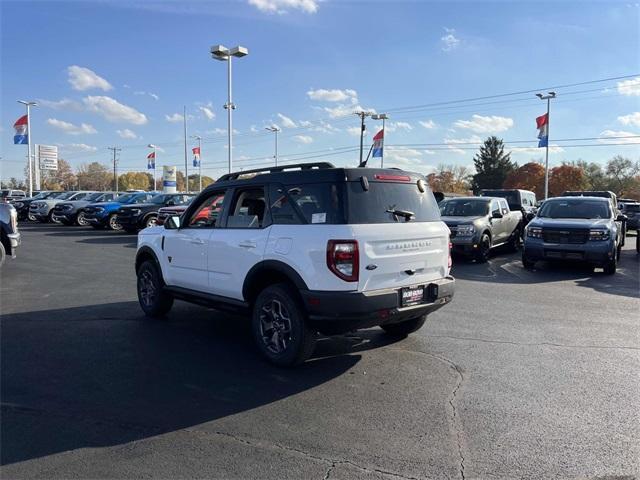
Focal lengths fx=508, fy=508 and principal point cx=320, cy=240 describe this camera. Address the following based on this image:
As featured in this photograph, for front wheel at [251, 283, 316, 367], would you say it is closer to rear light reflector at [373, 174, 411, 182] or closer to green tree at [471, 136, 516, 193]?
rear light reflector at [373, 174, 411, 182]

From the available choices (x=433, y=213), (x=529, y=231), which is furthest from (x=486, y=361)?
(x=529, y=231)

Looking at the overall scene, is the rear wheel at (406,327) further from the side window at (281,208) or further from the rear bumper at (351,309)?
the side window at (281,208)

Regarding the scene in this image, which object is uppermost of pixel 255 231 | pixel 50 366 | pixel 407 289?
pixel 255 231

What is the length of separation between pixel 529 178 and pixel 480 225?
223 feet

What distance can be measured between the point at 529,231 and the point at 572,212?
169 centimetres

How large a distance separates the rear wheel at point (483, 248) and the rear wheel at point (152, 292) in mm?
8842

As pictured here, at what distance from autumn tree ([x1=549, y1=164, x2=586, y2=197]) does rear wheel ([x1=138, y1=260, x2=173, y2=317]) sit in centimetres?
7147

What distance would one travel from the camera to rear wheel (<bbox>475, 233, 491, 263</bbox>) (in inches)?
528

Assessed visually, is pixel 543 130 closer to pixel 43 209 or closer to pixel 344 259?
pixel 43 209

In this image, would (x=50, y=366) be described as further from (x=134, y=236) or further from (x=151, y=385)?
(x=134, y=236)

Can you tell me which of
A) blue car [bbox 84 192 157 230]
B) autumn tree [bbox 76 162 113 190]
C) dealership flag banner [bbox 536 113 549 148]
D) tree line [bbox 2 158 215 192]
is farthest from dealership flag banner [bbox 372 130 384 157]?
autumn tree [bbox 76 162 113 190]

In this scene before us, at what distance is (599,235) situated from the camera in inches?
447

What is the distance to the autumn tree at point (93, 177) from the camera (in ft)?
381

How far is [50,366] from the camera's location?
5211mm
